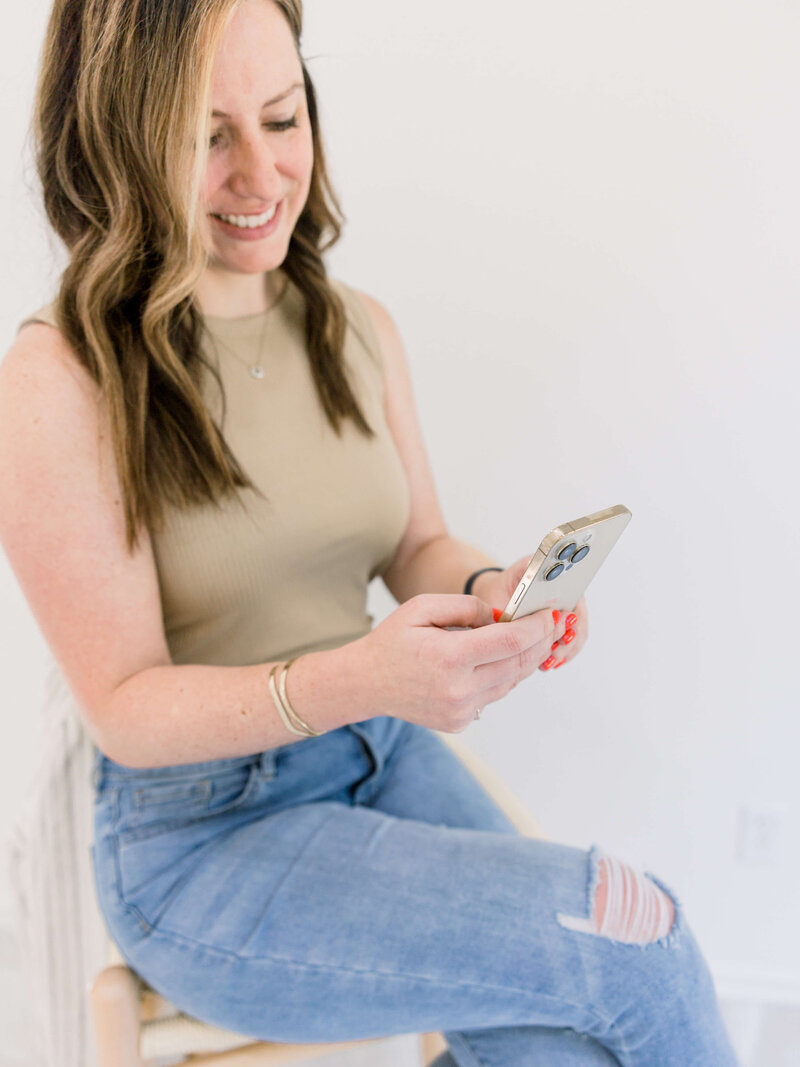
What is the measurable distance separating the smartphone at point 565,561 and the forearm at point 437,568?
0.80 feet

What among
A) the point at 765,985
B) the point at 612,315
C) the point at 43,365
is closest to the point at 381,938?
the point at 43,365

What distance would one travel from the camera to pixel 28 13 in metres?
1.11

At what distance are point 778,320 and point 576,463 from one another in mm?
309

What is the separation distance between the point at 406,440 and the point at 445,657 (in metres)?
0.47

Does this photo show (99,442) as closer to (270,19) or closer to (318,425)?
(318,425)

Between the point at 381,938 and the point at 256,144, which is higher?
the point at 256,144

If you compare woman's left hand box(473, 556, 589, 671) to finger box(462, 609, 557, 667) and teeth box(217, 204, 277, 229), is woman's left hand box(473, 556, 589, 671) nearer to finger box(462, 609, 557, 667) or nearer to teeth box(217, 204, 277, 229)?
finger box(462, 609, 557, 667)

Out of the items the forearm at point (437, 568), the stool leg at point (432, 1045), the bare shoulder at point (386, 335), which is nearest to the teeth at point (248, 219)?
the bare shoulder at point (386, 335)

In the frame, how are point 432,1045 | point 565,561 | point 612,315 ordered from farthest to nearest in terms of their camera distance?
point 612,315, point 432,1045, point 565,561

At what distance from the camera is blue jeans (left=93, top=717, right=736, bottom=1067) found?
746 millimetres

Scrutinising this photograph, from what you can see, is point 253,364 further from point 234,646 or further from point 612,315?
point 612,315

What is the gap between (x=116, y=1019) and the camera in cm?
80

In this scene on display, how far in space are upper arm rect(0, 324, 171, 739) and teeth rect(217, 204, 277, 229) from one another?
200mm

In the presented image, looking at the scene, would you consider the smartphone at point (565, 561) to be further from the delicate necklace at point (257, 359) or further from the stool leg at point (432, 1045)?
the stool leg at point (432, 1045)
